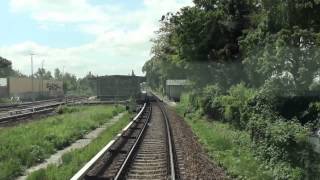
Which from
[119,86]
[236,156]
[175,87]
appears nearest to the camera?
[236,156]

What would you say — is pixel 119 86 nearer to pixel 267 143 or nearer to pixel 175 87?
pixel 175 87

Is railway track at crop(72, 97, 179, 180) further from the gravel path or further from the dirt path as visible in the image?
the dirt path

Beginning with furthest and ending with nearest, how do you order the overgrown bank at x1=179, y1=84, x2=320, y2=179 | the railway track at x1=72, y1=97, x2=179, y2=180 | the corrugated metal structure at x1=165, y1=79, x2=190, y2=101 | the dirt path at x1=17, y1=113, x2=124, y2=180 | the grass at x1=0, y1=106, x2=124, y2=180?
the corrugated metal structure at x1=165, y1=79, x2=190, y2=101 < the dirt path at x1=17, y1=113, x2=124, y2=180 < the grass at x1=0, y1=106, x2=124, y2=180 < the railway track at x1=72, y1=97, x2=179, y2=180 < the overgrown bank at x1=179, y1=84, x2=320, y2=179

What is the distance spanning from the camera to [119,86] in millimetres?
78188

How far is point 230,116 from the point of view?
3197 cm

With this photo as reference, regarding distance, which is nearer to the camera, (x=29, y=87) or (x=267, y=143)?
(x=267, y=143)

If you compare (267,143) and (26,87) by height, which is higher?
(26,87)

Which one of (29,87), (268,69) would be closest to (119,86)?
(268,69)

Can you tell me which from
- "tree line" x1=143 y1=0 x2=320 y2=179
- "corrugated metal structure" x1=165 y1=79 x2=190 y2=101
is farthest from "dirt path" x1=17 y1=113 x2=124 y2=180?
"corrugated metal structure" x1=165 y1=79 x2=190 y2=101

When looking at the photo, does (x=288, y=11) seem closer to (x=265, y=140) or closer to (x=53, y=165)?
(x=265, y=140)

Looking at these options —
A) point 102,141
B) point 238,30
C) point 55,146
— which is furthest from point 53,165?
point 238,30

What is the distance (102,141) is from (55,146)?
2686 millimetres

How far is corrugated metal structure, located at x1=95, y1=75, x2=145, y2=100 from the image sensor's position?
77250mm

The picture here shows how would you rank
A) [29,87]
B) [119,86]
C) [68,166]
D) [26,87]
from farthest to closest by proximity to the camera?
[29,87], [26,87], [119,86], [68,166]
